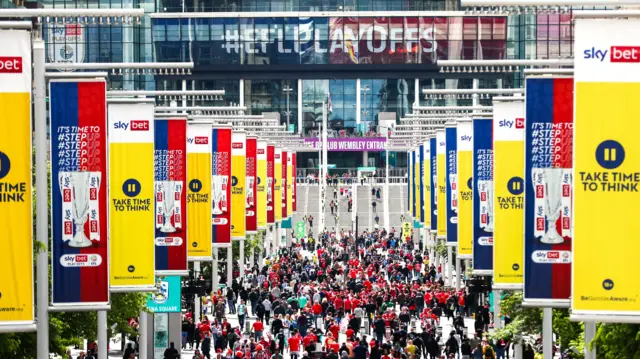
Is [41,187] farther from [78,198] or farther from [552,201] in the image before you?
[552,201]

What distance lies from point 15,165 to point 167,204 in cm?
1220

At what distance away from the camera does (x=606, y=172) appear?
14406mm

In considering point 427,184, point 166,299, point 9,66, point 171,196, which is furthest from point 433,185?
point 9,66

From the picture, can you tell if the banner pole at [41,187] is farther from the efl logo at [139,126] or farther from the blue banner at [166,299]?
the blue banner at [166,299]

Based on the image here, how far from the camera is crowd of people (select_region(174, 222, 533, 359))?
1358 inches

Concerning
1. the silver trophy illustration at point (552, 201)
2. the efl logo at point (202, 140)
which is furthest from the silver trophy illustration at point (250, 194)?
the silver trophy illustration at point (552, 201)

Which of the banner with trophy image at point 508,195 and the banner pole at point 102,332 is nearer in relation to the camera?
the banner with trophy image at point 508,195

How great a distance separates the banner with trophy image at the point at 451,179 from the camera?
36906 mm

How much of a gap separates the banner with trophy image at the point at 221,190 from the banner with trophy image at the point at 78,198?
18.0 meters

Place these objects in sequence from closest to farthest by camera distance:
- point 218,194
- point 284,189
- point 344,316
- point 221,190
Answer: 1. point 218,194
2. point 221,190
3. point 344,316
4. point 284,189

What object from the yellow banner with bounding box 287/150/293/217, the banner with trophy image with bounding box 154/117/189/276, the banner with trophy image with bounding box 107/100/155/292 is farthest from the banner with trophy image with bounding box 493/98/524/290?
the yellow banner with bounding box 287/150/293/217

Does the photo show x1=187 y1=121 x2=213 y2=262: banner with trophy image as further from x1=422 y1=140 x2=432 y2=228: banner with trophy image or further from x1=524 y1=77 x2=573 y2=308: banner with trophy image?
x1=422 y1=140 x2=432 y2=228: banner with trophy image

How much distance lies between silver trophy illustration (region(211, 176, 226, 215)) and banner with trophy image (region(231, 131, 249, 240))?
5.19m

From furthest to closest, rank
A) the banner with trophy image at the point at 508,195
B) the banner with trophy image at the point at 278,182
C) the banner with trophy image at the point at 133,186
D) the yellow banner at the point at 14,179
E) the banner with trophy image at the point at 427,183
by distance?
1. the banner with trophy image at the point at 278,182
2. the banner with trophy image at the point at 427,183
3. the banner with trophy image at the point at 508,195
4. the banner with trophy image at the point at 133,186
5. the yellow banner at the point at 14,179
